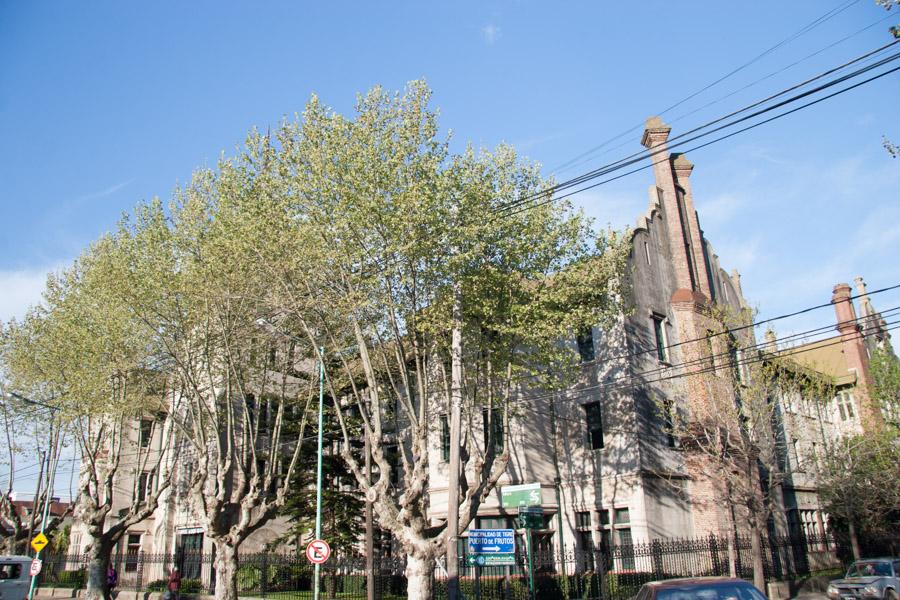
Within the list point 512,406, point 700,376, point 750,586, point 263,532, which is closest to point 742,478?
point 700,376

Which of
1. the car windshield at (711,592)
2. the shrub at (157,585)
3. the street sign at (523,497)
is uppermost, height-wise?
the street sign at (523,497)

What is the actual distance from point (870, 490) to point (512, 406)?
18.4m

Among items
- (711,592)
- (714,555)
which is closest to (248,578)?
(714,555)

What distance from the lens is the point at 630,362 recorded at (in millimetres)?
28891

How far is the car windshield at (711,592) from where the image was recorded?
910cm

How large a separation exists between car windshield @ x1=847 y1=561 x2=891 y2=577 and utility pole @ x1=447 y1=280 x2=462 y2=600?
15.1 metres

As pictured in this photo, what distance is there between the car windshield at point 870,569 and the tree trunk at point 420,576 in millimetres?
15638

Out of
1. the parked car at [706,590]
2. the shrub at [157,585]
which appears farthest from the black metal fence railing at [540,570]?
the parked car at [706,590]

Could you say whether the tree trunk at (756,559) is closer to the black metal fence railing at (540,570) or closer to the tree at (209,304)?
the black metal fence railing at (540,570)

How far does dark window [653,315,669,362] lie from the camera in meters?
30.7

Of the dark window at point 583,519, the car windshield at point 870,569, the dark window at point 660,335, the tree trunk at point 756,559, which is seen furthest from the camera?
→ the dark window at point 660,335

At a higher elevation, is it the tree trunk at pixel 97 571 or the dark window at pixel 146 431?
the dark window at pixel 146 431

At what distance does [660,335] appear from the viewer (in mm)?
31375

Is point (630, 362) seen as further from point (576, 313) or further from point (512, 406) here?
point (576, 313)
